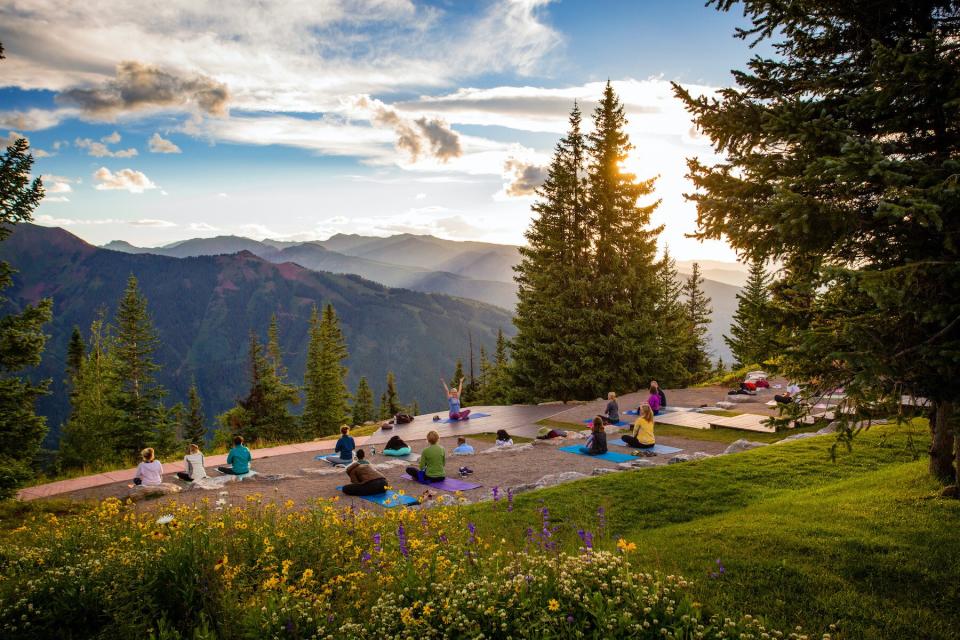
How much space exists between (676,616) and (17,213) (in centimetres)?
1349

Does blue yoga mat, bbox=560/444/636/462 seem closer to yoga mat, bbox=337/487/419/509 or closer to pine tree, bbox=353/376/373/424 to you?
yoga mat, bbox=337/487/419/509

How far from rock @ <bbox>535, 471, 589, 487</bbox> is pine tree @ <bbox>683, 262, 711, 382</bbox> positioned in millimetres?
A: 24379

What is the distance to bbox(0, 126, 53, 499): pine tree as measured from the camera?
33.9ft

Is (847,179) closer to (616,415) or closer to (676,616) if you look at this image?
(676,616)

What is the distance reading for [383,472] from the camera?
1382 centimetres

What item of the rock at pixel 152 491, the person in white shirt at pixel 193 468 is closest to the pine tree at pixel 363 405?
the person in white shirt at pixel 193 468

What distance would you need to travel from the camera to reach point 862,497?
7.80 meters

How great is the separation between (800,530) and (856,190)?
4300 millimetres

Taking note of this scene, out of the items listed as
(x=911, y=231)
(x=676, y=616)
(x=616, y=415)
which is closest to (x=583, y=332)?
(x=616, y=415)

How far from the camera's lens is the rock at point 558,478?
11375 millimetres

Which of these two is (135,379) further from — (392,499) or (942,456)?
(942,456)

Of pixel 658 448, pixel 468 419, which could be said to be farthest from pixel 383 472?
pixel 468 419

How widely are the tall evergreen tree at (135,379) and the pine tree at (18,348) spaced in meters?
26.9

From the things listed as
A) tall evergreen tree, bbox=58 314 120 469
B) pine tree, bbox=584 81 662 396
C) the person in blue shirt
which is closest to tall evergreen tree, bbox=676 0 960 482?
the person in blue shirt
